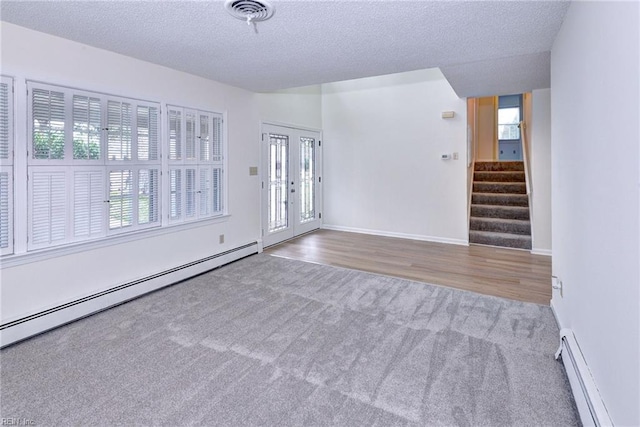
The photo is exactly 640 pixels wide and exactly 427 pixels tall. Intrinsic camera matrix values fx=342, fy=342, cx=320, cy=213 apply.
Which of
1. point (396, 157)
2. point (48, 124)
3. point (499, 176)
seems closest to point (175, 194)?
point (48, 124)

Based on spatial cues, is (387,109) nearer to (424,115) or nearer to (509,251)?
(424,115)

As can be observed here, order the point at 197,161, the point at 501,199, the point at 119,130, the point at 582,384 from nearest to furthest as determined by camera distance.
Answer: the point at 582,384
the point at 119,130
the point at 197,161
the point at 501,199

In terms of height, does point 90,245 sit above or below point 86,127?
below

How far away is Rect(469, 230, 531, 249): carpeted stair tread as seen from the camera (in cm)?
524

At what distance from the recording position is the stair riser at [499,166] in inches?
267

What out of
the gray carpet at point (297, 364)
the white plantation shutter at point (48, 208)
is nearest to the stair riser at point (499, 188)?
the gray carpet at point (297, 364)

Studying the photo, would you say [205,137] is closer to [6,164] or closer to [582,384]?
[6,164]

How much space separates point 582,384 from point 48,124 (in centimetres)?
393

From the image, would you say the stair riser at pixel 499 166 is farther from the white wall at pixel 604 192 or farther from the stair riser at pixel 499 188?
the white wall at pixel 604 192

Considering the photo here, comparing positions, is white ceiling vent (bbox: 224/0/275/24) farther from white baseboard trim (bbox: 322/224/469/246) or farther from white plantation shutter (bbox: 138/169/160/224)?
white baseboard trim (bbox: 322/224/469/246)

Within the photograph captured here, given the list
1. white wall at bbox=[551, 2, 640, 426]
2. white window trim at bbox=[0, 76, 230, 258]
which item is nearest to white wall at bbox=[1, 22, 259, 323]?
white window trim at bbox=[0, 76, 230, 258]

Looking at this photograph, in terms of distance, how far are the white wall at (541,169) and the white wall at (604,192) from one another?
2.73 meters

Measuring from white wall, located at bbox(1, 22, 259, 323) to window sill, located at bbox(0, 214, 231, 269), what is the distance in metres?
0.04

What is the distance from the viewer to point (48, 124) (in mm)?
2682
